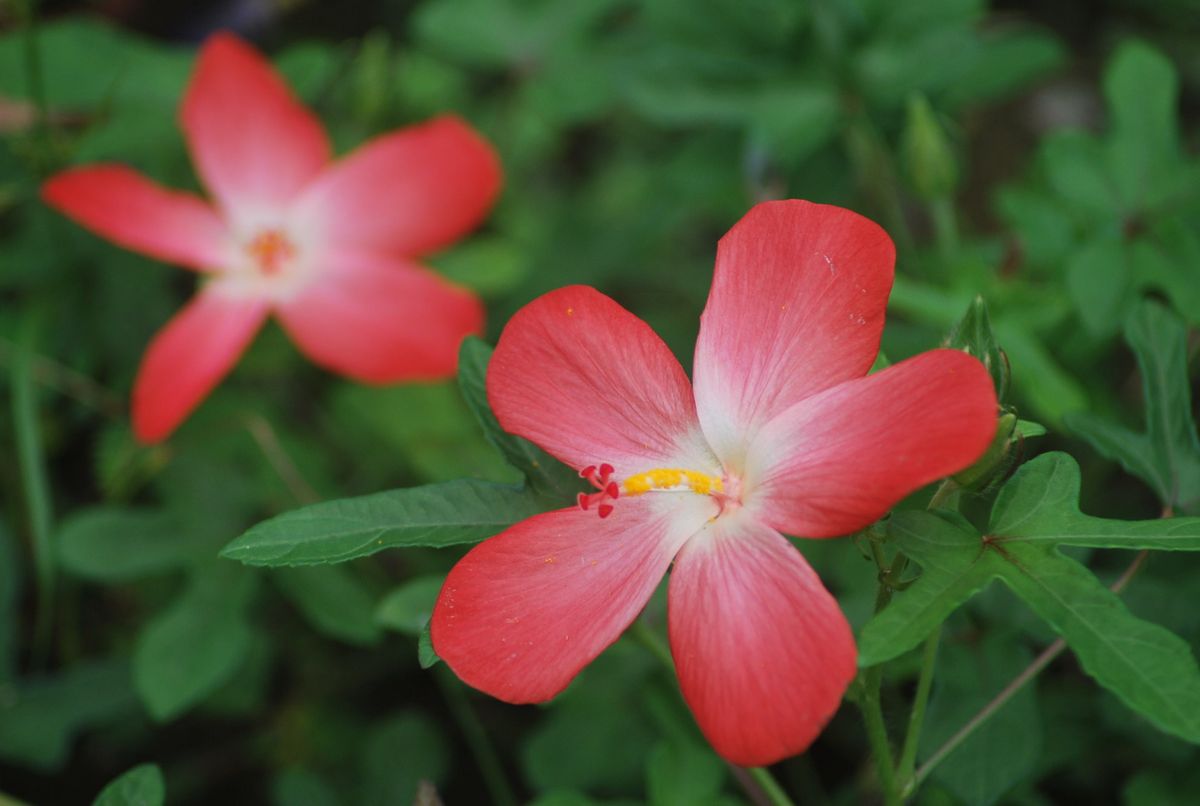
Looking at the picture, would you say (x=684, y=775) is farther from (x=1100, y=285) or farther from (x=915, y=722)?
(x=1100, y=285)

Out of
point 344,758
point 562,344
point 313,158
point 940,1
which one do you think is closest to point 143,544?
point 344,758

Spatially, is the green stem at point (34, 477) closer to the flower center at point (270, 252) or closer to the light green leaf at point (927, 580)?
the flower center at point (270, 252)

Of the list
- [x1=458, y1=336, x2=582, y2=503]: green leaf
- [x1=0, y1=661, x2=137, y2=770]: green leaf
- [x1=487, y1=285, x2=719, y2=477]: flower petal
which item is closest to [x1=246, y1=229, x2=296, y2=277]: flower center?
[x1=0, y1=661, x2=137, y2=770]: green leaf

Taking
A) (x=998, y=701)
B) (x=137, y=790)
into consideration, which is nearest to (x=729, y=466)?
(x=998, y=701)

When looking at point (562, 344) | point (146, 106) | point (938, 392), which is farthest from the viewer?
point (146, 106)

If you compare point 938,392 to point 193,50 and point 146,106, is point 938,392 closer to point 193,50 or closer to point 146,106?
point 146,106

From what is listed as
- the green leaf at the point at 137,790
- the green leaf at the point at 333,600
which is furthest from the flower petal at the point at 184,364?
the green leaf at the point at 137,790
